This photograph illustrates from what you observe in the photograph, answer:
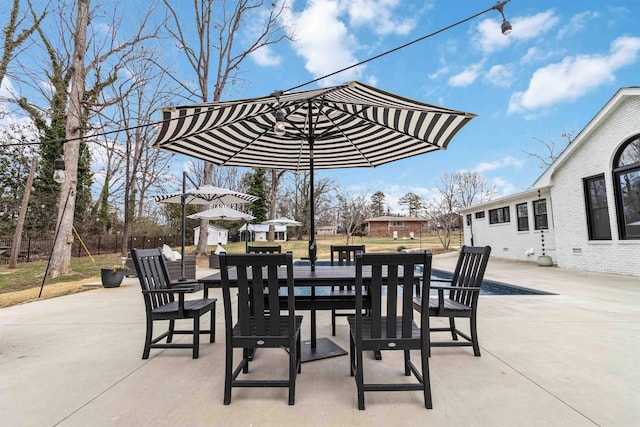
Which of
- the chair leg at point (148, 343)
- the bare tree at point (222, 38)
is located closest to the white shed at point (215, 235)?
the bare tree at point (222, 38)

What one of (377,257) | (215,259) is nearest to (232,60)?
(215,259)

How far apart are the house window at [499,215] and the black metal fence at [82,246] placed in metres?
18.2

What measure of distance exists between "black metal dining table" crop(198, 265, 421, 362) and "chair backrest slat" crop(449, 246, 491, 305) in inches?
22.4

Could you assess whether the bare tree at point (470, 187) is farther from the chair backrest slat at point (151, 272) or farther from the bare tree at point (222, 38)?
the chair backrest slat at point (151, 272)

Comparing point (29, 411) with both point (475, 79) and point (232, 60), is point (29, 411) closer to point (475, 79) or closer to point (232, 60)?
point (232, 60)

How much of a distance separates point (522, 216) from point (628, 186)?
16.8ft

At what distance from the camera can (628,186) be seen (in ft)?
23.2

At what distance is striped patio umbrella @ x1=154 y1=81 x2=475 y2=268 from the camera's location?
2.68 meters

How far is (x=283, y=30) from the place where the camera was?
46.0 feet

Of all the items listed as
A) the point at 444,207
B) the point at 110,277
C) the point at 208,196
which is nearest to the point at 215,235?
the point at 444,207

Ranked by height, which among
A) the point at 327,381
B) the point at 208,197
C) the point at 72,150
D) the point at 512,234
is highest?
the point at 72,150

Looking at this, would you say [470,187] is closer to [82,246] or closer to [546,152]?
[546,152]

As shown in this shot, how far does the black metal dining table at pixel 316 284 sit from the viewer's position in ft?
7.90

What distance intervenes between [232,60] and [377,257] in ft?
49.3
